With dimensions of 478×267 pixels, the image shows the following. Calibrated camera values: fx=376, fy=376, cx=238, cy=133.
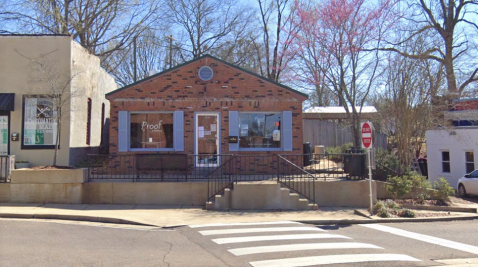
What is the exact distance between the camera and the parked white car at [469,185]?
49.6 ft

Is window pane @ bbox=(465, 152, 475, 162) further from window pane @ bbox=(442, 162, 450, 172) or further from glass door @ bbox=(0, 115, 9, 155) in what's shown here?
glass door @ bbox=(0, 115, 9, 155)

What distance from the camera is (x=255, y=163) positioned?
14.1 metres

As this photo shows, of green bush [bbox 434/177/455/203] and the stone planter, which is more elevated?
the stone planter

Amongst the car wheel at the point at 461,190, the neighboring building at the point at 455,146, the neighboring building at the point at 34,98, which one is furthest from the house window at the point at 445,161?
the neighboring building at the point at 34,98

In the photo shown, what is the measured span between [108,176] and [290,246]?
25.5 feet

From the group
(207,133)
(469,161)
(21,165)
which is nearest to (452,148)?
(469,161)

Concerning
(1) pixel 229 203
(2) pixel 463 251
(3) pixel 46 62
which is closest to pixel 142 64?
(3) pixel 46 62

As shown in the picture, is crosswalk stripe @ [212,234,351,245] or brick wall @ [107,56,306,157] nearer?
crosswalk stripe @ [212,234,351,245]

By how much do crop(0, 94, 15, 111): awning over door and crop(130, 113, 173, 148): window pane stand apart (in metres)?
4.14

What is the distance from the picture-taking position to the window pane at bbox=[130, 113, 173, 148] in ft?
47.0

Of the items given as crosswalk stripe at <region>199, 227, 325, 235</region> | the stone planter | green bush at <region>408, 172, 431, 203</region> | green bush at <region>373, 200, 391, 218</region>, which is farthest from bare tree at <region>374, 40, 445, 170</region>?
the stone planter

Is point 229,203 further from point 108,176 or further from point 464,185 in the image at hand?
point 464,185

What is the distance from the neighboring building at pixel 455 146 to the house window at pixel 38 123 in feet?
54.7

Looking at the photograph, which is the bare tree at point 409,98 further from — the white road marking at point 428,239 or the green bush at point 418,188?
the white road marking at point 428,239
